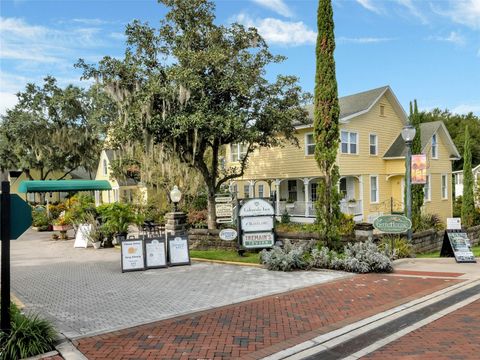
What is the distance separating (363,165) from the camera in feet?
73.9

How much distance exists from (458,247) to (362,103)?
1242cm

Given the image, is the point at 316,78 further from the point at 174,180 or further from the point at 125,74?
the point at 174,180

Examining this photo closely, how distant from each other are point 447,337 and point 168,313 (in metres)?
4.38

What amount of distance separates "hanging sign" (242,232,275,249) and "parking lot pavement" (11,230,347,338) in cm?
146

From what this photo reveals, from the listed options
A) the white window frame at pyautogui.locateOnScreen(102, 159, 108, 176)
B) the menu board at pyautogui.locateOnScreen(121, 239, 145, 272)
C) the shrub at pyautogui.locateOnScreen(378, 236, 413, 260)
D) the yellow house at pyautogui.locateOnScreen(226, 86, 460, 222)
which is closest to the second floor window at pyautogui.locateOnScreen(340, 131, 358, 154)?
the yellow house at pyautogui.locateOnScreen(226, 86, 460, 222)

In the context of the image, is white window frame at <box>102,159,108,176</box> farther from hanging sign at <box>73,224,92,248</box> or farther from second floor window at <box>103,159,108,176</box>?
hanging sign at <box>73,224,92,248</box>

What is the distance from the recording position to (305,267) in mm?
10945

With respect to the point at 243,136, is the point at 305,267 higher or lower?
lower

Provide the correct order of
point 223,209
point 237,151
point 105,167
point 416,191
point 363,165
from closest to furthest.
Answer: point 223,209 → point 416,191 → point 363,165 → point 237,151 → point 105,167

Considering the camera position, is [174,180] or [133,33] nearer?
[133,33]

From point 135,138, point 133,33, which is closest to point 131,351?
point 135,138

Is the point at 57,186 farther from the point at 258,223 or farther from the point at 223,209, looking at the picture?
the point at 258,223

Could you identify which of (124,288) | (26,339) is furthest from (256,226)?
(26,339)

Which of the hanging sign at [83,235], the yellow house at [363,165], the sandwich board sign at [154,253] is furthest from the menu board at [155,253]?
the yellow house at [363,165]
